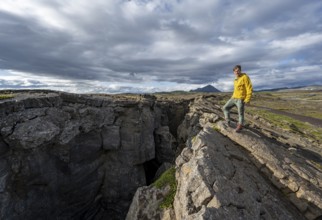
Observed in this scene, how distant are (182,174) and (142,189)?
394 cm

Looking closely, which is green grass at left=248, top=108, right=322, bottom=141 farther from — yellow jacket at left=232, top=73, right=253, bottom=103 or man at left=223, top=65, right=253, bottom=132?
yellow jacket at left=232, top=73, right=253, bottom=103

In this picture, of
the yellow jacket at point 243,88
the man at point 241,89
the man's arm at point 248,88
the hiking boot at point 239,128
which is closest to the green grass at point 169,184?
the hiking boot at point 239,128

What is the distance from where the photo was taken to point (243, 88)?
2042 centimetres

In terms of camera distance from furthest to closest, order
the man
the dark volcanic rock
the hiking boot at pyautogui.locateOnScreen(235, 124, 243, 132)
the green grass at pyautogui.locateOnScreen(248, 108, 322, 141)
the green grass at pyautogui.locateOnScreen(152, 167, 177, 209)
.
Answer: the green grass at pyautogui.locateOnScreen(248, 108, 322, 141) → the dark volcanic rock → the hiking boot at pyautogui.locateOnScreen(235, 124, 243, 132) → the man → the green grass at pyautogui.locateOnScreen(152, 167, 177, 209)

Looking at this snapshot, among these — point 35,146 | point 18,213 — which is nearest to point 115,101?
point 35,146

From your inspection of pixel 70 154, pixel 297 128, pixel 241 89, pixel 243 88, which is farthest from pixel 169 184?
pixel 297 128

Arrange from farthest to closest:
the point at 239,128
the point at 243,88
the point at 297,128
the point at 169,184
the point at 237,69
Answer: the point at 297,128 < the point at 239,128 < the point at 237,69 < the point at 243,88 < the point at 169,184

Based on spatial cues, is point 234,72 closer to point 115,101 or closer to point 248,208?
point 248,208

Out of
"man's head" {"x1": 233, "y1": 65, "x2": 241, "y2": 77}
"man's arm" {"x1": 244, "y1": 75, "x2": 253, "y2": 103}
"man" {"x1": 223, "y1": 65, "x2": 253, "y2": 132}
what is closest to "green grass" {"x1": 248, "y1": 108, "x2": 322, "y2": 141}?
"man" {"x1": 223, "y1": 65, "x2": 253, "y2": 132}

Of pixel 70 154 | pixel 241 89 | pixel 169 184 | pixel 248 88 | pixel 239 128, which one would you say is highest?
pixel 248 88

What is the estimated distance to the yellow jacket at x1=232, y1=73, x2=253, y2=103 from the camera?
19922 mm

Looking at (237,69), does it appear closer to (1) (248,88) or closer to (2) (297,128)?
(1) (248,88)

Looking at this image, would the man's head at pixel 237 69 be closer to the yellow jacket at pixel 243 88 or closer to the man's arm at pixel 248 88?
the yellow jacket at pixel 243 88

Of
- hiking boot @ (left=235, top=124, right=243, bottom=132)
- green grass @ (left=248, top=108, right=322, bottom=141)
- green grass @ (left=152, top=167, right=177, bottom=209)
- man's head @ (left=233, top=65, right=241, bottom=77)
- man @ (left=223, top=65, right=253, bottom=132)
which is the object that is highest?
man's head @ (left=233, top=65, right=241, bottom=77)
